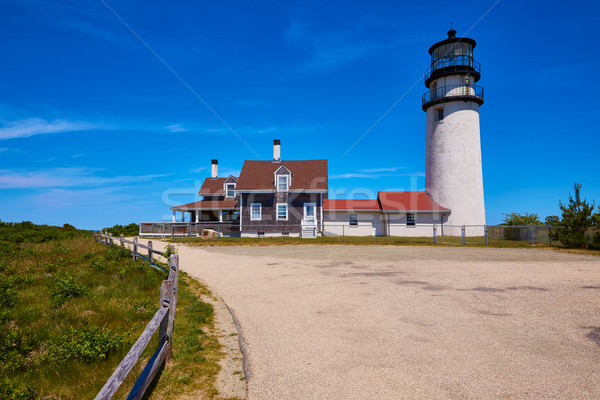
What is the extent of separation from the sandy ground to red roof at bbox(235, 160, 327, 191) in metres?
21.1

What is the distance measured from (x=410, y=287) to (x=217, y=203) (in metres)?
30.6

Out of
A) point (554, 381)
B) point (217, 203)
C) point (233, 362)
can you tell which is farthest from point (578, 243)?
point (217, 203)

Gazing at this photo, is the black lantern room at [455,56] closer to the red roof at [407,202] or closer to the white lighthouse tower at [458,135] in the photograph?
the white lighthouse tower at [458,135]

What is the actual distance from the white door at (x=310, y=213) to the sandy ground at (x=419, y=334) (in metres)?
20.5

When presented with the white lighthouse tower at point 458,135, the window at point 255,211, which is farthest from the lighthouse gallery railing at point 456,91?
the window at point 255,211

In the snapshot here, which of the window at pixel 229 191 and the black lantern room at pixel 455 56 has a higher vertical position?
the black lantern room at pixel 455 56

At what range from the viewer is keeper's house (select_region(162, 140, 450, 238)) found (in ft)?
107

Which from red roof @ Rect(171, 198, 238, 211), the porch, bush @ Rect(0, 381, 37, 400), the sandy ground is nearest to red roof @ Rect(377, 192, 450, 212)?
the porch

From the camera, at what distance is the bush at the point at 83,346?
5105mm

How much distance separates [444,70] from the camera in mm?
33562

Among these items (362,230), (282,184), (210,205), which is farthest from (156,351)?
(210,205)

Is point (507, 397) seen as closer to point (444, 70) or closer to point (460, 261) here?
point (460, 261)

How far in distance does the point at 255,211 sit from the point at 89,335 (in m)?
27.7

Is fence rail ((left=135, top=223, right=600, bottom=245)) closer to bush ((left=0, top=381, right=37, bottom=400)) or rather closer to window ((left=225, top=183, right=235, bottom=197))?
window ((left=225, top=183, right=235, bottom=197))
